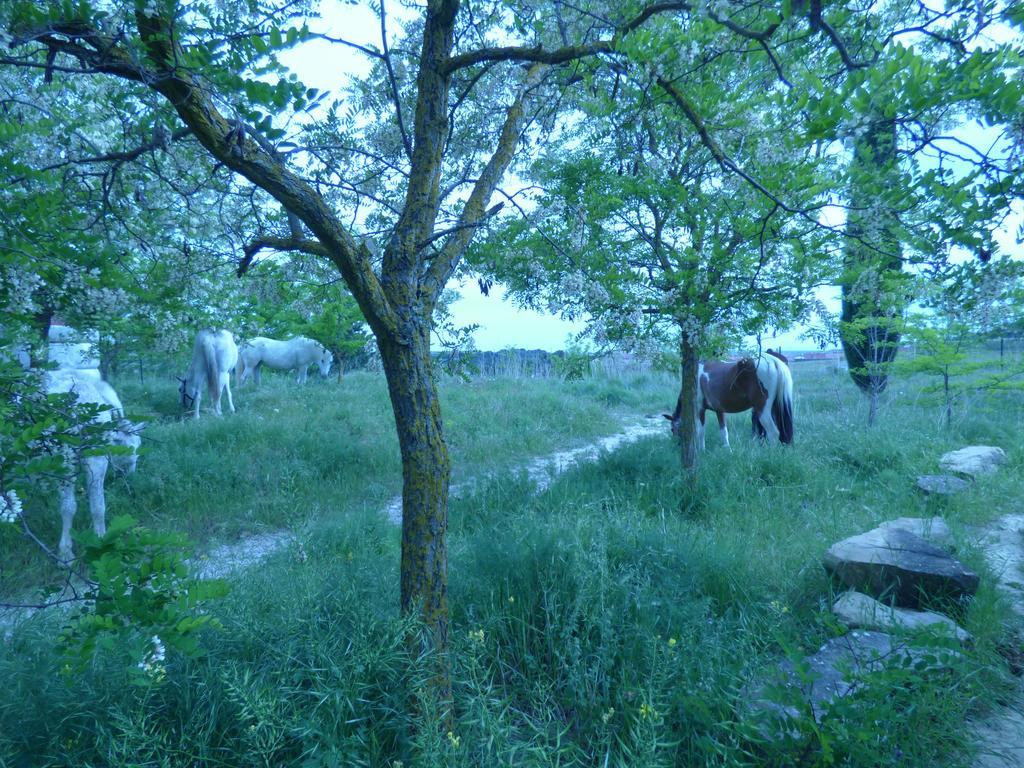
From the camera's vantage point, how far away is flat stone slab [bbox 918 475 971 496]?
5.95 m

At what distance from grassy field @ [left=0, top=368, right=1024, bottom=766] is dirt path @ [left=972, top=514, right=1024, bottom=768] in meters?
0.12

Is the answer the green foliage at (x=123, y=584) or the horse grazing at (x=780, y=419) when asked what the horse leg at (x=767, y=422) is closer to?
the horse grazing at (x=780, y=419)

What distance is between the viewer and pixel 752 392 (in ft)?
30.6

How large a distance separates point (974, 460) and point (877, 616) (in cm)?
517

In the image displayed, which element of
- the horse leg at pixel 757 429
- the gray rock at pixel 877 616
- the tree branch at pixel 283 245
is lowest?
the gray rock at pixel 877 616

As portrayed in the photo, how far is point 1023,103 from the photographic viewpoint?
7.11ft

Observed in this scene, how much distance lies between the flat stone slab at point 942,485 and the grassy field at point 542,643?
5.9 inches

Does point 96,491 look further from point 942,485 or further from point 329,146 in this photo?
point 942,485

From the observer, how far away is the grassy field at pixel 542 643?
228 cm

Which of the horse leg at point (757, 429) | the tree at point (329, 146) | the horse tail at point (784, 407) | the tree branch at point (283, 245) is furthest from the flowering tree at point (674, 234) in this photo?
the horse leg at point (757, 429)

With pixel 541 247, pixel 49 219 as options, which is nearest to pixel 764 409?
pixel 541 247

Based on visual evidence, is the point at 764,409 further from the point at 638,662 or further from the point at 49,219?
the point at 49,219

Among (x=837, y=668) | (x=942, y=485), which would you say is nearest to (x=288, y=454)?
(x=837, y=668)

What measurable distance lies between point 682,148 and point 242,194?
12.9ft
